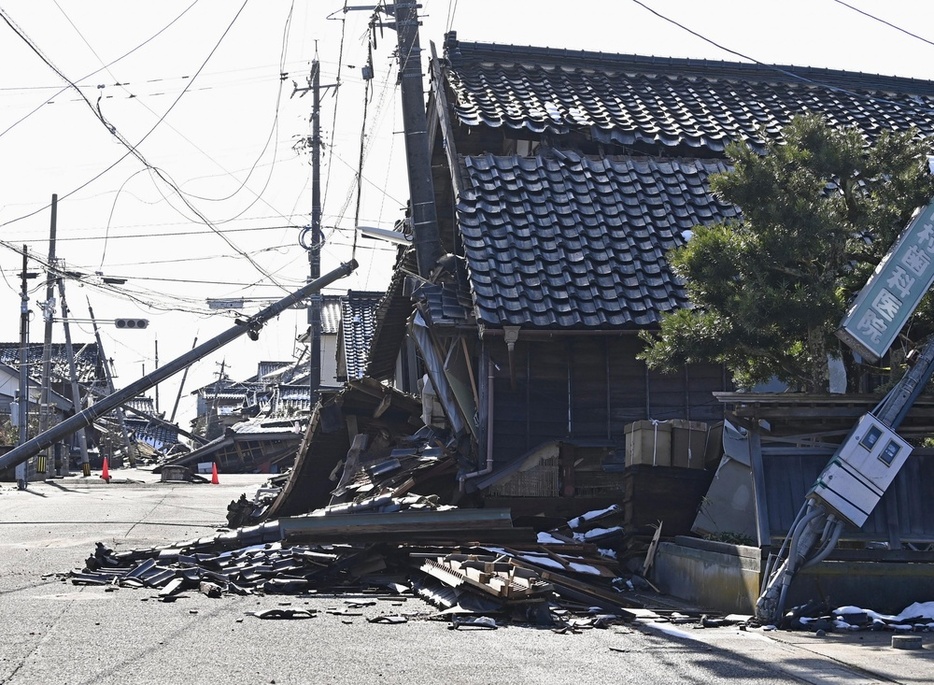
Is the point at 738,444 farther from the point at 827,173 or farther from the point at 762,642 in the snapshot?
the point at 762,642

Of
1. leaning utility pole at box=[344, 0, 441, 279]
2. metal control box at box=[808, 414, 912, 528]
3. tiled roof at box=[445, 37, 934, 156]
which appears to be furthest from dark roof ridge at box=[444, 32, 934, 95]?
metal control box at box=[808, 414, 912, 528]

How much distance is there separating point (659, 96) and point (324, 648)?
1431cm

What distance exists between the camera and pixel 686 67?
20766 mm

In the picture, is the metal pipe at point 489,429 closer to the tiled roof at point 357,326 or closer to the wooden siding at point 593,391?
the wooden siding at point 593,391

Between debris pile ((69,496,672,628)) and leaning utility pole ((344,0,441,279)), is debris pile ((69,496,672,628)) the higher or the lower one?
the lower one

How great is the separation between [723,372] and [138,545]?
32.0ft

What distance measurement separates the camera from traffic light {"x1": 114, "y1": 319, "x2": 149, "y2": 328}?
44.2 meters

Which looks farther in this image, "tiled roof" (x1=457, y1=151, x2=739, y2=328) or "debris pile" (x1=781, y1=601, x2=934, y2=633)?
"tiled roof" (x1=457, y1=151, x2=739, y2=328)

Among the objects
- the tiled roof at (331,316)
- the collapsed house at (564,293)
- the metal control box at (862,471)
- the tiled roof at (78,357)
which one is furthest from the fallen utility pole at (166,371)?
the tiled roof at (78,357)

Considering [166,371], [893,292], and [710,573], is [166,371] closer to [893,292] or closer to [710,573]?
[710,573]

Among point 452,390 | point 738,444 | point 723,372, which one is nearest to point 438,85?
point 452,390

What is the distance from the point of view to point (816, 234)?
34.7 feet

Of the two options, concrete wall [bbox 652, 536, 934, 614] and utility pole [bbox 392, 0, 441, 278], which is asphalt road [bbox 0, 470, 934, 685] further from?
utility pole [bbox 392, 0, 441, 278]

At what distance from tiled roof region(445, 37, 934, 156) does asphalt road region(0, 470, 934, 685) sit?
9565mm
